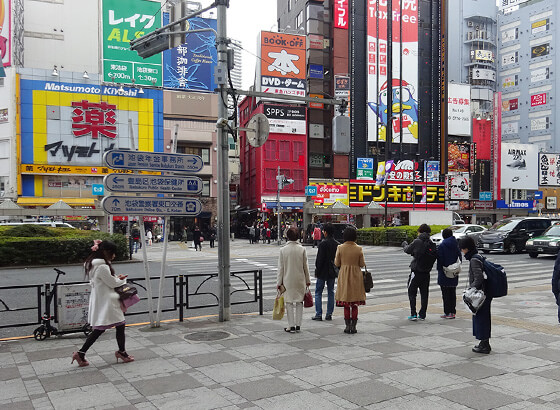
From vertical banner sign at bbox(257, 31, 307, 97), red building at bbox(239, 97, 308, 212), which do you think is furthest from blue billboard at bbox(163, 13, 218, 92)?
red building at bbox(239, 97, 308, 212)

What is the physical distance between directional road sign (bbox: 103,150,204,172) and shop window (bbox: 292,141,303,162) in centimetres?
4720

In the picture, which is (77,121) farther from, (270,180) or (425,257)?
(425,257)

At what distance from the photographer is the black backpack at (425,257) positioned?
8.84 m

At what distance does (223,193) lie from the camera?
9.20 m

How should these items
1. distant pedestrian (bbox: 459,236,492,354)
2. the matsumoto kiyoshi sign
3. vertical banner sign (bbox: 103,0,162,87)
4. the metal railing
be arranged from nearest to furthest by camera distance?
distant pedestrian (bbox: 459,236,492,354), the metal railing, the matsumoto kiyoshi sign, vertical banner sign (bbox: 103,0,162,87)

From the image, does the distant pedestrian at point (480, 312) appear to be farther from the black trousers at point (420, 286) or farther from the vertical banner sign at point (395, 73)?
the vertical banner sign at point (395, 73)

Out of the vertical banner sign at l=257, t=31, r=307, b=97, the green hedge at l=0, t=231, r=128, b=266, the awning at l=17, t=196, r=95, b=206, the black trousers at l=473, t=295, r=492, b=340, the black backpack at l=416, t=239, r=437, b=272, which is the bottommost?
the green hedge at l=0, t=231, r=128, b=266

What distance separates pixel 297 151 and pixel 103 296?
165ft

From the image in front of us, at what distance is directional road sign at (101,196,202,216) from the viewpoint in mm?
7820

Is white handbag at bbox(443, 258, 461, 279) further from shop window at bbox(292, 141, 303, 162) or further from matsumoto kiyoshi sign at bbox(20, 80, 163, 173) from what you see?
shop window at bbox(292, 141, 303, 162)

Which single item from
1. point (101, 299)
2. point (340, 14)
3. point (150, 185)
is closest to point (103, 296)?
point (101, 299)

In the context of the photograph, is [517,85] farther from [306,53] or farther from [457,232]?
[457,232]

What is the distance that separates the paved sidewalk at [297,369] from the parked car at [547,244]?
1369 cm

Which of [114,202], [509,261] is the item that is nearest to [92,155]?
[509,261]
